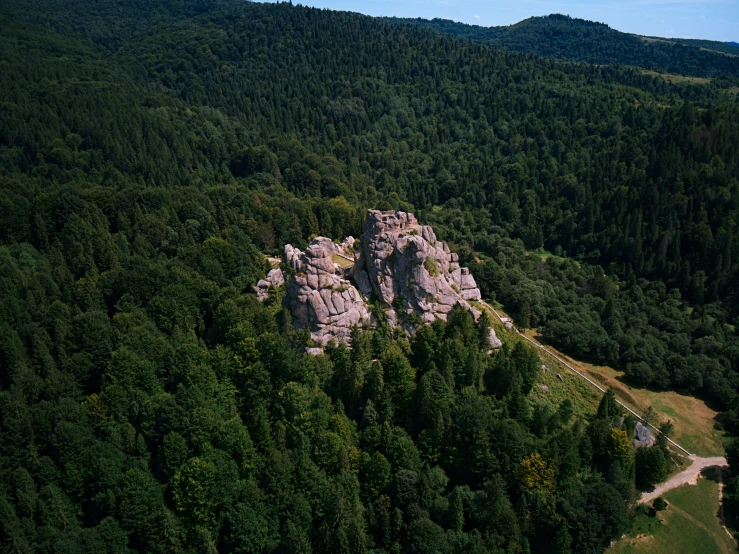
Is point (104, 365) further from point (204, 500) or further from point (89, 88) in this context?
point (89, 88)

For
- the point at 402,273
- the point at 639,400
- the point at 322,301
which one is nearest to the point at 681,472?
the point at 639,400

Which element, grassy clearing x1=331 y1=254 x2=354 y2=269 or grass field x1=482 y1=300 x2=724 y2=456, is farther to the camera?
grassy clearing x1=331 y1=254 x2=354 y2=269

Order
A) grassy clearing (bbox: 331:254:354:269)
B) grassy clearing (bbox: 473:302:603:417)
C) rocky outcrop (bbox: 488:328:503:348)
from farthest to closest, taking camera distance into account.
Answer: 1. grassy clearing (bbox: 331:254:354:269)
2. rocky outcrop (bbox: 488:328:503:348)
3. grassy clearing (bbox: 473:302:603:417)

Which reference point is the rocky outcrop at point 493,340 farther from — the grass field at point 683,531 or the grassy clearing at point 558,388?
the grass field at point 683,531

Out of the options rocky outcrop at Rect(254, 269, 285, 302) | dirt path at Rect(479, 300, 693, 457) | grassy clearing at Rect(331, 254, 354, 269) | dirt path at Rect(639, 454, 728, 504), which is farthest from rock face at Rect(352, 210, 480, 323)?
dirt path at Rect(639, 454, 728, 504)

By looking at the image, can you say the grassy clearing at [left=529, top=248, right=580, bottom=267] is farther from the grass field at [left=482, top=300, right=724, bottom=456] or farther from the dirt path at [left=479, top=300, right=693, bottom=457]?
the grass field at [left=482, top=300, right=724, bottom=456]

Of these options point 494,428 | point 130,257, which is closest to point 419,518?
point 494,428
